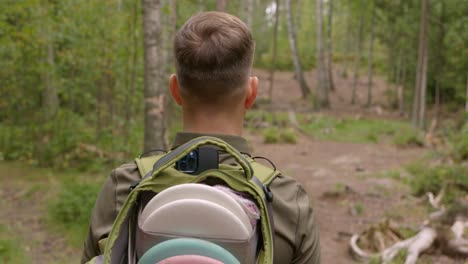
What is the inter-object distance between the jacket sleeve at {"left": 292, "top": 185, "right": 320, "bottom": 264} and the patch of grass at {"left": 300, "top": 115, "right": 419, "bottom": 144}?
15917 millimetres

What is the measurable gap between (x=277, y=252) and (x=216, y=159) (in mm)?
330

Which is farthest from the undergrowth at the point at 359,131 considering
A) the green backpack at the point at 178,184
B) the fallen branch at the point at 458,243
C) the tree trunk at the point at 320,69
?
the green backpack at the point at 178,184

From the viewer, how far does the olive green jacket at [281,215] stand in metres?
1.57

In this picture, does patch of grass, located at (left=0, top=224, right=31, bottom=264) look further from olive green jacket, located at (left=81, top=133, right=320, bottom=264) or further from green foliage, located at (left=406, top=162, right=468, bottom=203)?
green foliage, located at (left=406, top=162, right=468, bottom=203)

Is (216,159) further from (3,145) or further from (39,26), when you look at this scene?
(3,145)

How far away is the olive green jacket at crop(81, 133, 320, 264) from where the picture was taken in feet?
5.16

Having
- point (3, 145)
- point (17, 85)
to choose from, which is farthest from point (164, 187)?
point (3, 145)

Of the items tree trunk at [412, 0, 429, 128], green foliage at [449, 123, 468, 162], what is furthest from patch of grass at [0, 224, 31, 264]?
tree trunk at [412, 0, 429, 128]

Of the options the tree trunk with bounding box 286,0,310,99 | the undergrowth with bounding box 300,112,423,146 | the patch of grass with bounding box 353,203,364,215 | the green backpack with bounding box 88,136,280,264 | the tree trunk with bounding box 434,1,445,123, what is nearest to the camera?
the green backpack with bounding box 88,136,280,264

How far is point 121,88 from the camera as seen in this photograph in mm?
10547

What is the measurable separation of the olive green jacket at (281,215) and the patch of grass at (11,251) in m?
4.45

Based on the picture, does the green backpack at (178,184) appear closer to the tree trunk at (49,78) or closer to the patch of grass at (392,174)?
the tree trunk at (49,78)

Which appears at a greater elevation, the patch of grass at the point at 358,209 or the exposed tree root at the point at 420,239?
the exposed tree root at the point at 420,239

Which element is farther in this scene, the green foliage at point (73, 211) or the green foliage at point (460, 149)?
the green foliage at point (460, 149)
